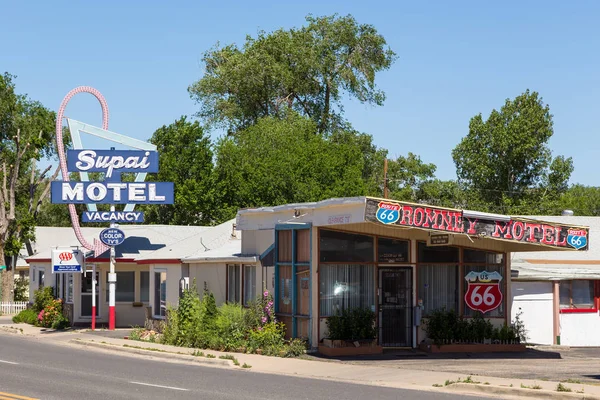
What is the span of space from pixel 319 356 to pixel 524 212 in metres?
44.8

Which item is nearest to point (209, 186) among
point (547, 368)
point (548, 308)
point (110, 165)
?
point (110, 165)

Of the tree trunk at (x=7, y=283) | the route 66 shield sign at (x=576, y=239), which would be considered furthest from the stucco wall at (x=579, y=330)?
the tree trunk at (x=7, y=283)

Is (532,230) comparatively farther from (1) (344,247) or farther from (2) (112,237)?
(2) (112,237)

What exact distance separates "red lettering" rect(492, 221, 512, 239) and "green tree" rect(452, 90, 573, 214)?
138 feet

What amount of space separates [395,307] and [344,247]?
7.89 feet

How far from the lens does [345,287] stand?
2673 centimetres

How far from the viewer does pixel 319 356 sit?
2539 centimetres

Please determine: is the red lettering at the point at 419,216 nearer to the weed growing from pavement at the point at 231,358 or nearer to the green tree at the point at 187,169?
the weed growing from pavement at the point at 231,358

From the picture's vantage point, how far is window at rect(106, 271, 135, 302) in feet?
132

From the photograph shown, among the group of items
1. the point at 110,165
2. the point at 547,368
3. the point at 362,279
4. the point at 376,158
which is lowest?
the point at 547,368

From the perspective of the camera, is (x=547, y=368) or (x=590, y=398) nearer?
(x=590, y=398)

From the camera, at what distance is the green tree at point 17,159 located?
58969 millimetres

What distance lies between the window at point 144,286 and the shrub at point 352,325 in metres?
16.2

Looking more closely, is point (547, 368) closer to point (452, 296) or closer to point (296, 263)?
point (452, 296)
